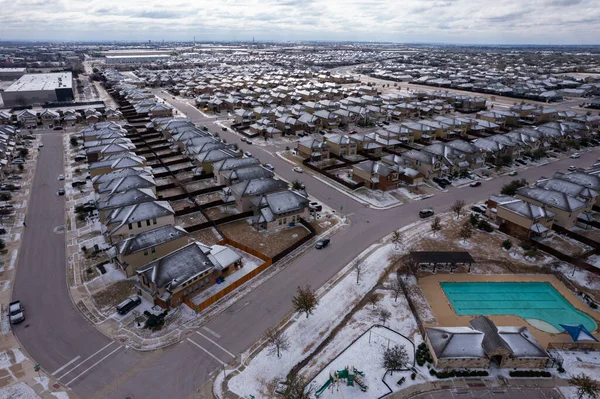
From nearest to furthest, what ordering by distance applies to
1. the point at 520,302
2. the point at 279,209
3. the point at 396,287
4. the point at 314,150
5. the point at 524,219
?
1. the point at 520,302
2. the point at 396,287
3. the point at 524,219
4. the point at 279,209
5. the point at 314,150

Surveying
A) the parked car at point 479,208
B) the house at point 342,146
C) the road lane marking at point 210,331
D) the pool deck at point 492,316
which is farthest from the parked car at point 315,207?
the road lane marking at point 210,331

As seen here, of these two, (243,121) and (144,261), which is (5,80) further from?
(144,261)

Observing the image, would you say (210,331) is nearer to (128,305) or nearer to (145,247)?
(128,305)

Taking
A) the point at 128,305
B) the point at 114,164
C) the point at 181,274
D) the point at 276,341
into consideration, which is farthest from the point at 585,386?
the point at 114,164

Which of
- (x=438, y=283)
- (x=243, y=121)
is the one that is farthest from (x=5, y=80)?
(x=438, y=283)

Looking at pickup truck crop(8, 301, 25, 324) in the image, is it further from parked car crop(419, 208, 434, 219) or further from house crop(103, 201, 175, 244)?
parked car crop(419, 208, 434, 219)

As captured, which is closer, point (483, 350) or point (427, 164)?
point (483, 350)
